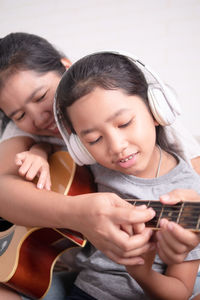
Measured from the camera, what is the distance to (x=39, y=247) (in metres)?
1.19

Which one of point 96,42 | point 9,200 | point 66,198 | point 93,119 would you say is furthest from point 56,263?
point 96,42

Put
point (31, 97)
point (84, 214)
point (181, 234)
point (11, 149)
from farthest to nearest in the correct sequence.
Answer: point (11, 149) < point (31, 97) < point (84, 214) < point (181, 234)

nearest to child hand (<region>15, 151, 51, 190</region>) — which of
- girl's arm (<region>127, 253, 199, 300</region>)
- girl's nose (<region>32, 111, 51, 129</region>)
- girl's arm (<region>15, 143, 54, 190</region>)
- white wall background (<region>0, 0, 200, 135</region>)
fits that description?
girl's arm (<region>15, 143, 54, 190</region>)

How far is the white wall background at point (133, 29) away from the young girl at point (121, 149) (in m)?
0.95

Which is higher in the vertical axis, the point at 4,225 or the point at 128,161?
the point at 128,161

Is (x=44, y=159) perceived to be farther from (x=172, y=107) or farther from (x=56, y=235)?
(x=172, y=107)

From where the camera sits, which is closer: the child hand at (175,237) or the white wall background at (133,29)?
the child hand at (175,237)

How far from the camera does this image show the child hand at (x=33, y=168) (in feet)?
3.55

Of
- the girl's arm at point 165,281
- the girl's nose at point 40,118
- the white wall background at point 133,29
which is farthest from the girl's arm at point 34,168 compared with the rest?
the white wall background at point 133,29

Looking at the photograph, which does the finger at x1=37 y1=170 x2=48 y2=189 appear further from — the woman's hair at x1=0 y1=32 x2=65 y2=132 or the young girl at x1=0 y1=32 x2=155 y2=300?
the woman's hair at x1=0 y1=32 x2=65 y2=132

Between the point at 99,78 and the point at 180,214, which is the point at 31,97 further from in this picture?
the point at 180,214

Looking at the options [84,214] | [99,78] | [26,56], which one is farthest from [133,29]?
[84,214]

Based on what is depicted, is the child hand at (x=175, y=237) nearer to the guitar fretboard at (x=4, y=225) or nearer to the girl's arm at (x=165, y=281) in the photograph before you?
the girl's arm at (x=165, y=281)

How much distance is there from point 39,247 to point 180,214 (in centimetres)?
59
